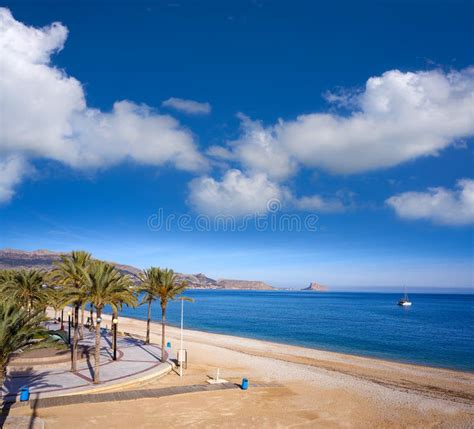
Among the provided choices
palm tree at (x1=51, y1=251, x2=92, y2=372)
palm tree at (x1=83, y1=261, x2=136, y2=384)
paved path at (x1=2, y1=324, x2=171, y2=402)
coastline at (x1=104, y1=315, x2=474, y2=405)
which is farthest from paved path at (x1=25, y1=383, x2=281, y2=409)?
coastline at (x1=104, y1=315, x2=474, y2=405)

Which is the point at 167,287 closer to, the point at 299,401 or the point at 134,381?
the point at 134,381

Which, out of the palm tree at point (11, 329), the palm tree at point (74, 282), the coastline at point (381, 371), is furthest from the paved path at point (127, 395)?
the coastline at point (381, 371)

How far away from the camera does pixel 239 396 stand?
2277 cm

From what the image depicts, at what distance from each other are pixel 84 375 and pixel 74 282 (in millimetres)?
6473

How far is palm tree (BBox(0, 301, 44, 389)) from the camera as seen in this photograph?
45.0 ft

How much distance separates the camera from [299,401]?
23.3 metres

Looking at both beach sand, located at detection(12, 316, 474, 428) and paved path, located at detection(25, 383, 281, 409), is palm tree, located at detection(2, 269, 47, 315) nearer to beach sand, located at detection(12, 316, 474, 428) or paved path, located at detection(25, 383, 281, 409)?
paved path, located at detection(25, 383, 281, 409)

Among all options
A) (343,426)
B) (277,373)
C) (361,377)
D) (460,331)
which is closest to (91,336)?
(277,373)

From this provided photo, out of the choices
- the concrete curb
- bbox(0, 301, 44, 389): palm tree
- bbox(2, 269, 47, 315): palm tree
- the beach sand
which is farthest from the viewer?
bbox(2, 269, 47, 315): palm tree

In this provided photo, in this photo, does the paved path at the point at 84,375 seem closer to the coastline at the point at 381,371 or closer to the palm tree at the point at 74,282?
the palm tree at the point at 74,282

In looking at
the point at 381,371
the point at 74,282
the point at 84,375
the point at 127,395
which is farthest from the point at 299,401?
the point at 74,282

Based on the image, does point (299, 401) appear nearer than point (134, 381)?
Yes

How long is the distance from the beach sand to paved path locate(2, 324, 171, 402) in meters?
1.78

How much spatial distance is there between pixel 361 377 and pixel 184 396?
59.0 feet
